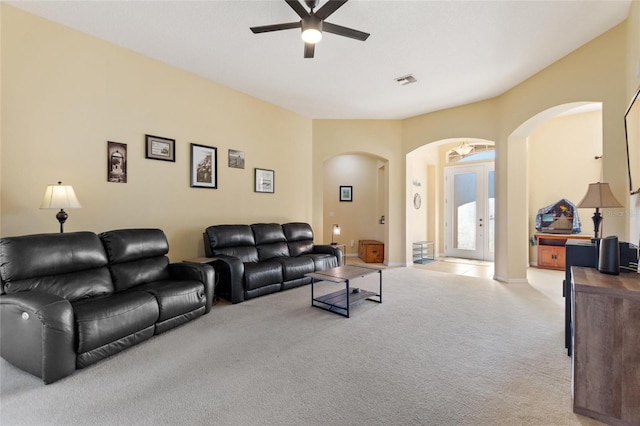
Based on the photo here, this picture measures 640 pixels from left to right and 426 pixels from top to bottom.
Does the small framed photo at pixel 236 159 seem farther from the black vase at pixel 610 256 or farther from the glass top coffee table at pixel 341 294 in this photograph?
the black vase at pixel 610 256

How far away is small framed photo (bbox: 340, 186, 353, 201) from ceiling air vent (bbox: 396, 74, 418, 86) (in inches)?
156

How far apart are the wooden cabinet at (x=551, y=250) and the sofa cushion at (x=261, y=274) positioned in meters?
5.55

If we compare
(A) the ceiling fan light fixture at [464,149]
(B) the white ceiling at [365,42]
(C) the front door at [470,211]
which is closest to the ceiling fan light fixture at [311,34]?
(B) the white ceiling at [365,42]

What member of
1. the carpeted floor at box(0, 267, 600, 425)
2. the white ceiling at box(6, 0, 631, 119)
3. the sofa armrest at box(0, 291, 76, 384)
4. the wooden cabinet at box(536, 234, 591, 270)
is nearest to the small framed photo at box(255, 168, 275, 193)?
the white ceiling at box(6, 0, 631, 119)

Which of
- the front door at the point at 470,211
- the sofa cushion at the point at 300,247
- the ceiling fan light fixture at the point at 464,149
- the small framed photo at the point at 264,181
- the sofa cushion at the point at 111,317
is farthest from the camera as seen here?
the front door at the point at 470,211

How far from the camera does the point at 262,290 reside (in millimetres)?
4113

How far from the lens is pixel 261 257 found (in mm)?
4684

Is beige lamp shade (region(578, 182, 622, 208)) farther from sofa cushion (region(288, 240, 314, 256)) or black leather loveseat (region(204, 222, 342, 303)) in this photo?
sofa cushion (region(288, 240, 314, 256))

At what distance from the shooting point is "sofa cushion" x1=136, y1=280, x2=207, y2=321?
2.86 metres

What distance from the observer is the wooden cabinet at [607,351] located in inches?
65.2

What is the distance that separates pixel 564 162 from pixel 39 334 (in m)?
8.32

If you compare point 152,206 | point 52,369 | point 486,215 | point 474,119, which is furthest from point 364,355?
point 486,215

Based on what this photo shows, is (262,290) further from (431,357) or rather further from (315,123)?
(315,123)

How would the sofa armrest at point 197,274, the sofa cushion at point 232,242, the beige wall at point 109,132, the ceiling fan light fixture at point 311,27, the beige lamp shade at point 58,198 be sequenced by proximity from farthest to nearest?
the sofa cushion at point 232,242 < the sofa armrest at point 197,274 < the beige wall at point 109,132 < the beige lamp shade at point 58,198 < the ceiling fan light fixture at point 311,27
